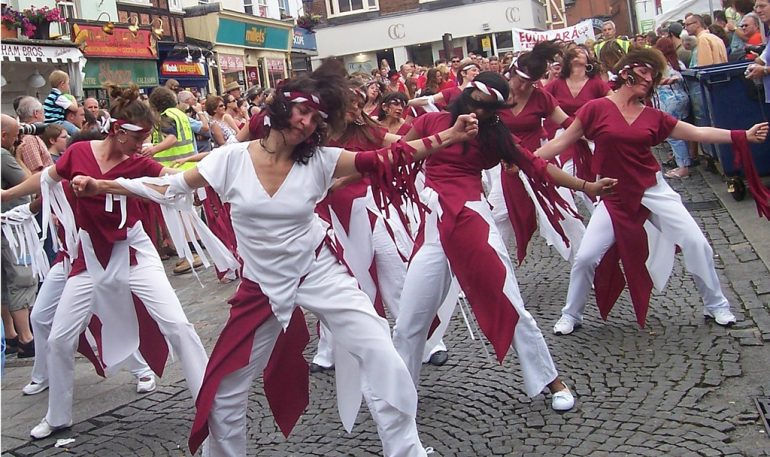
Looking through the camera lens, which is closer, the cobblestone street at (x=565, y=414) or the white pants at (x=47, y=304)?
the cobblestone street at (x=565, y=414)

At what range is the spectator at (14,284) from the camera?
7.00 m

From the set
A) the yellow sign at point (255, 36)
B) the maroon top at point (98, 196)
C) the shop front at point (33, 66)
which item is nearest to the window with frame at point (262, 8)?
the yellow sign at point (255, 36)

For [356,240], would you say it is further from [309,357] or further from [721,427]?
[721,427]

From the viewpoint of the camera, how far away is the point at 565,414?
A: 466 cm

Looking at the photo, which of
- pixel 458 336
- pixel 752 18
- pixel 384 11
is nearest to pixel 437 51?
pixel 384 11

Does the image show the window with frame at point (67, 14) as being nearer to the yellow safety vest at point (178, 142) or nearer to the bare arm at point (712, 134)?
the yellow safety vest at point (178, 142)

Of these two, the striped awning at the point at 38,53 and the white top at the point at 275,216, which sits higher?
the striped awning at the point at 38,53

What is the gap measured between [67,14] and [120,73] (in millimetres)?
2149

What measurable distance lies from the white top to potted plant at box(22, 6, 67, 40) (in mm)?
13247

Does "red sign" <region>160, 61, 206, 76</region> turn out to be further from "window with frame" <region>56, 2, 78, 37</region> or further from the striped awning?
the striped awning

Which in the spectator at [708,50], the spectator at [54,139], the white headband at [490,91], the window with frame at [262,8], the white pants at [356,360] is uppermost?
the window with frame at [262,8]

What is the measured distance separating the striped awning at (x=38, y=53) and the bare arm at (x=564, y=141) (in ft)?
37.1

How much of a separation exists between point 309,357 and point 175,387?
0.93 metres

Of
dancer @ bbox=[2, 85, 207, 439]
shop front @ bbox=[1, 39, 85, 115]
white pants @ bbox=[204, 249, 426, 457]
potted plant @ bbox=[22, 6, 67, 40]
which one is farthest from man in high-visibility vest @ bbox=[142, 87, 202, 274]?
potted plant @ bbox=[22, 6, 67, 40]
